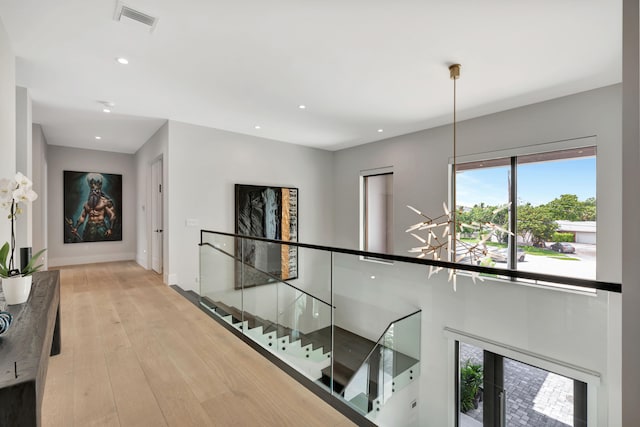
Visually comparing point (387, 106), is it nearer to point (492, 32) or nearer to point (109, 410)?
point (492, 32)

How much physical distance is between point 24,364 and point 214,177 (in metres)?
4.47

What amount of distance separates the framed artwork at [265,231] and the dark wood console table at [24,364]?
2278mm

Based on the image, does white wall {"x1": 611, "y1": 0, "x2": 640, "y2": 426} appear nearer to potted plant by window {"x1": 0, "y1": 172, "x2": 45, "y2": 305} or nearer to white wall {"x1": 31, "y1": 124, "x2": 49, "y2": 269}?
potted plant by window {"x1": 0, "y1": 172, "x2": 45, "y2": 305}

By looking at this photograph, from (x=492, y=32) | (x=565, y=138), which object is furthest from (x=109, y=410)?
(x=565, y=138)

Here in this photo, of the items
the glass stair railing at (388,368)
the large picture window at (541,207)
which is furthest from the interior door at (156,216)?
the large picture window at (541,207)

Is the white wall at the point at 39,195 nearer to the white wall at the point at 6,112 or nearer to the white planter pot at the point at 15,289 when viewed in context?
the white wall at the point at 6,112

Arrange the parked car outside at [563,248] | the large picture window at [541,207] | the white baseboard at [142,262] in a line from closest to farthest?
the large picture window at [541,207], the parked car outside at [563,248], the white baseboard at [142,262]

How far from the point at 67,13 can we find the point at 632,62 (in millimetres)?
3432

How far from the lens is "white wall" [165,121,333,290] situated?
4.79m

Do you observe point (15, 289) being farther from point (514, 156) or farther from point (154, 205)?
point (514, 156)

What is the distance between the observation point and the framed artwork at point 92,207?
6.46 meters

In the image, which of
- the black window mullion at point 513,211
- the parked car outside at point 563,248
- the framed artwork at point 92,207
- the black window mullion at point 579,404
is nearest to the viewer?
the black window mullion at point 579,404

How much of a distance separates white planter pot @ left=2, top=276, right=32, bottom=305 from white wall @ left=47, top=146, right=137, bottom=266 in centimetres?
604

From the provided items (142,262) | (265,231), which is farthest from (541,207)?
(142,262)
